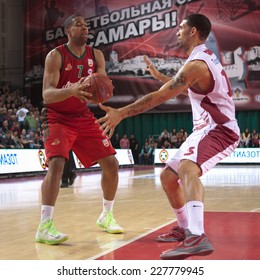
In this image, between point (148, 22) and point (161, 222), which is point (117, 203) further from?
point (148, 22)

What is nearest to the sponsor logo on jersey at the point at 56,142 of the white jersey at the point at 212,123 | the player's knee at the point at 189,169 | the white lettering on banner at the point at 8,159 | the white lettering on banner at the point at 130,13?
the white jersey at the point at 212,123

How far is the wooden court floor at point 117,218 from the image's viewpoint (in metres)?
4.13

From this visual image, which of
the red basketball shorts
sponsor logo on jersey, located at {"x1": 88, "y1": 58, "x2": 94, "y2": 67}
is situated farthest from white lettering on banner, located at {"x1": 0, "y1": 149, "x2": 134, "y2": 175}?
sponsor logo on jersey, located at {"x1": 88, "y1": 58, "x2": 94, "y2": 67}

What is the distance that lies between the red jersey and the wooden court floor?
1.23 m

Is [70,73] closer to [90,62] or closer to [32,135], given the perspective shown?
[90,62]

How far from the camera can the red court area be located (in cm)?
389

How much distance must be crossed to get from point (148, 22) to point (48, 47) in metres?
4.80

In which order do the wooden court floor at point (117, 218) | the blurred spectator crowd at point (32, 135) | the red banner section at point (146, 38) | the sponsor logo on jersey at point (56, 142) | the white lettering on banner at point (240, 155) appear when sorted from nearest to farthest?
the wooden court floor at point (117, 218), the sponsor logo on jersey at point (56, 142), the blurred spectator crowd at point (32, 135), the white lettering on banner at point (240, 155), the red banner section at point (146, 38)

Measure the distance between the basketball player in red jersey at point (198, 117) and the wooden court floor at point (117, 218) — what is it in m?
0.38

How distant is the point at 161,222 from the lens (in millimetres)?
5719

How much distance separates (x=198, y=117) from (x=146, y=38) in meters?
18.8

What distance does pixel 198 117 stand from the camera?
425 cm

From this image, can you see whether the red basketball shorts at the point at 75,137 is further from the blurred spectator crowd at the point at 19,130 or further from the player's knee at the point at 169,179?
the blurred spectator crowd at the point at 19,130

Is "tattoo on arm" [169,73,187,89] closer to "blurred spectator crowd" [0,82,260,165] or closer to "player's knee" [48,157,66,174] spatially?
"player's knee" [48,157,66,174]
